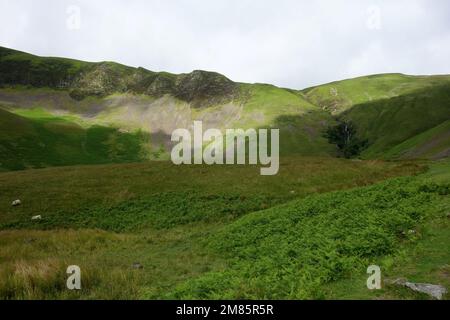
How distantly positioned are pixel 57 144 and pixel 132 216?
106087 millimetres

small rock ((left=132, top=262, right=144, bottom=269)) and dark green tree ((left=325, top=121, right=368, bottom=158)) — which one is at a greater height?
dark green tree ((left=325, top=121, right=368, bottom=158))

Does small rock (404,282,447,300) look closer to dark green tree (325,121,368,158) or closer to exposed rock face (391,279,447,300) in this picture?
exposed rock face (391,279,447,300)

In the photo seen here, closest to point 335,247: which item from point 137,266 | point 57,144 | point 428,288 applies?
point 428,288

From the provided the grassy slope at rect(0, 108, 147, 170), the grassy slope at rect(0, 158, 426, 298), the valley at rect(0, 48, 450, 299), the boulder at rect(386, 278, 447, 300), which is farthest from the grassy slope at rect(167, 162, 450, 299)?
the grassy slope at rect(0, 108, 147, 170)

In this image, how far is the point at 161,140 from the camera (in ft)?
550

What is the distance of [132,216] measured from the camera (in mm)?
35500

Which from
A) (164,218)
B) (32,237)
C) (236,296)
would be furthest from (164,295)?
(164,218)

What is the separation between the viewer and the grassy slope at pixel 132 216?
48.9 ft

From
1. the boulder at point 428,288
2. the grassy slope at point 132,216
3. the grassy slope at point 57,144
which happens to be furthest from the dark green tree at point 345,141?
the boulder at point 428,288

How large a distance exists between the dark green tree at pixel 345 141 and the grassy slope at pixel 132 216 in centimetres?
11757

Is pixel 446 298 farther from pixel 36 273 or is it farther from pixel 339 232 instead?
pixel 36 273

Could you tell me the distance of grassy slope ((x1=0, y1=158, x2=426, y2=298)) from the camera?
1491 centimetres

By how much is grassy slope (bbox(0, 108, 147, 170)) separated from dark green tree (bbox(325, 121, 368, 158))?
9035 cm

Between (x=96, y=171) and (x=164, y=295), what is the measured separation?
1746 inches
